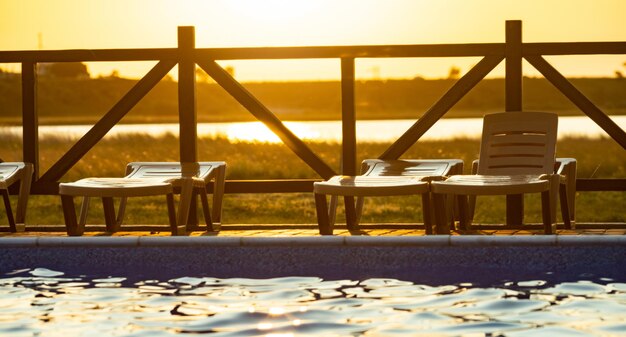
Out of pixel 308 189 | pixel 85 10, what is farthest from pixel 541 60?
pixel 85 10

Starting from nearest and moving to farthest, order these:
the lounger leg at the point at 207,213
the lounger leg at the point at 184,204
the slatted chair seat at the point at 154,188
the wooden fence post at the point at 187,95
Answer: the slatted chair seat at the point at 154,188, the lounger leg at the point at 184,204, the lounger leg at the point at 207,213, the wooden fence post at the point at 187,95

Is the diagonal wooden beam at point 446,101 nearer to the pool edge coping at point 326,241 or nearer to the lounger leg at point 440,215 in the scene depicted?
the lounger leg at point 440,215

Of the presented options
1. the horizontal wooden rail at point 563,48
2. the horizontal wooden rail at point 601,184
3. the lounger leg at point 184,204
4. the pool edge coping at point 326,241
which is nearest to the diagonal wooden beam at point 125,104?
the lounger leg at point 184,204

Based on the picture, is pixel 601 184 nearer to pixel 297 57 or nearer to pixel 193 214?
pixel 297 57

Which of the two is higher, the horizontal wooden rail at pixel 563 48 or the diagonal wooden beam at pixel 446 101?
the horizontal wooden rail at pixel 563 48

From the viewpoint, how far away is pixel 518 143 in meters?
7.47

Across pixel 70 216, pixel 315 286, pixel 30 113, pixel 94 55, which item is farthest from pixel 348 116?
pixel 315 286

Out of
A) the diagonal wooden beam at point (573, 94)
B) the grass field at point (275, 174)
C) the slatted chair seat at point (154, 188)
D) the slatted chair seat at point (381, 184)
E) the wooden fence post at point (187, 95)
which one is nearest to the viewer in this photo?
the slatted chair seat at point (381, 184)

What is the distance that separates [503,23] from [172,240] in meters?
→ 3.07

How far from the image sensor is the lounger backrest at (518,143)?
7.35 meters

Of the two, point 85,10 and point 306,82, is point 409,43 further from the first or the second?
point 306,82

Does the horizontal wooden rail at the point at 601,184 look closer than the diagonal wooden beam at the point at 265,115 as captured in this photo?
Yes

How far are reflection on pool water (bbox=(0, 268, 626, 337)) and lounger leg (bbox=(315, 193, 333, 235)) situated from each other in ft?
4.35

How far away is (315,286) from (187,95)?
2.84m
